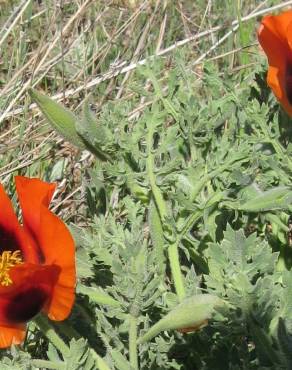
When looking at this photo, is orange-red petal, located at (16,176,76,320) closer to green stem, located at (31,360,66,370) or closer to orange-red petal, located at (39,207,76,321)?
orange-red petal, located at (39,207,76,321)

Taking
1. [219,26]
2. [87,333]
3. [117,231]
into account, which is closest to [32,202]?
[117,231]

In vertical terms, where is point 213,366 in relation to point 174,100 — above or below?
below

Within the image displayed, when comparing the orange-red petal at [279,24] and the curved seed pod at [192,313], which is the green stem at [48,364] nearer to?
the curved seed pod at [192,313]

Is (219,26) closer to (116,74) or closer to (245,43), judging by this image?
(245,43)

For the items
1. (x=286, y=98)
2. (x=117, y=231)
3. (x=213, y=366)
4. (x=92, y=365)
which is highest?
(x=286, y=98)

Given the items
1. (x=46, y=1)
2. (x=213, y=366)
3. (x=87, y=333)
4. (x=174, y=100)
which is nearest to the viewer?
(x=213, y=366)

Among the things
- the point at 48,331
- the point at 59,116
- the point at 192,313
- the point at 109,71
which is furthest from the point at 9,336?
the point at 109,71

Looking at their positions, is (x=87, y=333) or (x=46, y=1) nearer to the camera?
(x=87, y=333)
